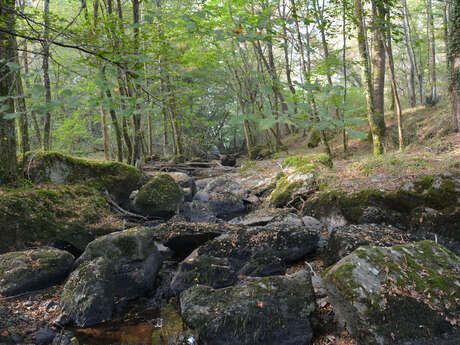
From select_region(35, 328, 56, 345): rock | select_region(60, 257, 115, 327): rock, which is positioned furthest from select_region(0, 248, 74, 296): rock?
select_region(35, 328, 56, 345): rock

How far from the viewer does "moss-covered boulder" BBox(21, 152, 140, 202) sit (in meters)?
6.64

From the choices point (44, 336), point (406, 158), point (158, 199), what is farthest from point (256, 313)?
point (406, 158)

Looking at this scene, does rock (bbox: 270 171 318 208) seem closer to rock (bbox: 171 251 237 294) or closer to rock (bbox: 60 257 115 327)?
rock (bbox: 171 251 237 294)

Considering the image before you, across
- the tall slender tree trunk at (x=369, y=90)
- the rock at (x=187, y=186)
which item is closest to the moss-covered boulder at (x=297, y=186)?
the tall slender tree trunk at (x=369, y=90)

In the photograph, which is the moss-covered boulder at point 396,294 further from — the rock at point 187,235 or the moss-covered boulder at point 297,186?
the moss-covered boulder at point 297,186

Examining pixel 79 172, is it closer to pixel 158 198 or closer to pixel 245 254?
pixel 158 198

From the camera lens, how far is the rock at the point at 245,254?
4.09 m

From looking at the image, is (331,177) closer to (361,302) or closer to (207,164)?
(361,302)

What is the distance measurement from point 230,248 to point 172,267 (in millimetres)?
1102

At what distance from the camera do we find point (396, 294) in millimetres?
2727

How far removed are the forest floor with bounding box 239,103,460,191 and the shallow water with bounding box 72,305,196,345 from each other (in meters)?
4.06

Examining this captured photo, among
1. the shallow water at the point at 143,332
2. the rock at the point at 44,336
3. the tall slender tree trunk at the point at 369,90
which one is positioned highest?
Answer: the tall slender tree trunk at the point at 369,90

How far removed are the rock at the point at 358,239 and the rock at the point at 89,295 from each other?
3.07 m

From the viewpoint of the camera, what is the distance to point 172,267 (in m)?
4.93
